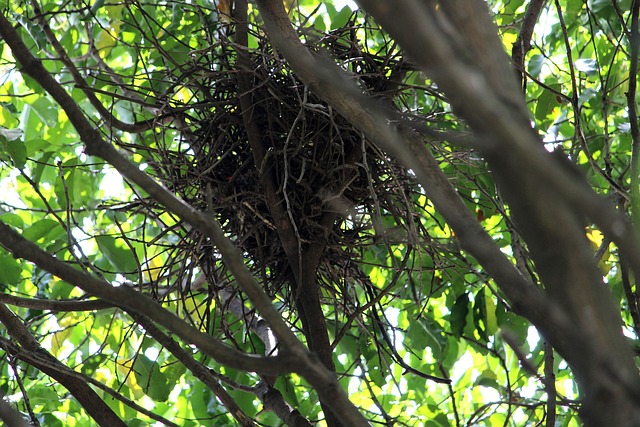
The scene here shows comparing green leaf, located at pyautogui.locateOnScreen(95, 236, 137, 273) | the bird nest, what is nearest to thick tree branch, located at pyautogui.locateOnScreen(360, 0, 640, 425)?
the bird nest

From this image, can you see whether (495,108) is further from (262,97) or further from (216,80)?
(216,80)

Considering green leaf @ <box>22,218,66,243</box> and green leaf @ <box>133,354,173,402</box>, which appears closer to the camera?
green leaf @ <box>133,354,173,402</box>

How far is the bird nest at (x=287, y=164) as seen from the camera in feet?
4.83

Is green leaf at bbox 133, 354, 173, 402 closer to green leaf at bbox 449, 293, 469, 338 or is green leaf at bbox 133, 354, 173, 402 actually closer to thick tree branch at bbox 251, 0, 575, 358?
green leaf at bbox 449, 293, 469, 338

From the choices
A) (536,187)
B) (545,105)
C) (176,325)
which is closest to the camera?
(536,187)

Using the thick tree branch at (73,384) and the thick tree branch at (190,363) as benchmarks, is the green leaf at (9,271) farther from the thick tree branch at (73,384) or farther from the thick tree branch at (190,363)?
the thick tree branch at (190,363)

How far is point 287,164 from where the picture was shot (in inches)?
55.9

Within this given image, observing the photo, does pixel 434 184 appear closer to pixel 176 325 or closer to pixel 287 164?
pixel 176 325

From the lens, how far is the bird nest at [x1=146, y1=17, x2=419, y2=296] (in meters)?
1.47

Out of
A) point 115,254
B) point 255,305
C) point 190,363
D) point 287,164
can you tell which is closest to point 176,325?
point 255,305

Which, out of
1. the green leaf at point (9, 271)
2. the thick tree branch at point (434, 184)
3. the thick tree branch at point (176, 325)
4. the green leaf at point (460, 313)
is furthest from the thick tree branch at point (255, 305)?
the green leaf at point (460, 313)

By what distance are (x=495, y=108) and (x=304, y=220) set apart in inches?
37.0

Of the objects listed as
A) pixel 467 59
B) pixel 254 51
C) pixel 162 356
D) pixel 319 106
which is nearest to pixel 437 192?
pixel 467 59

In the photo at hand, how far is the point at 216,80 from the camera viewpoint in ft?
5.31
